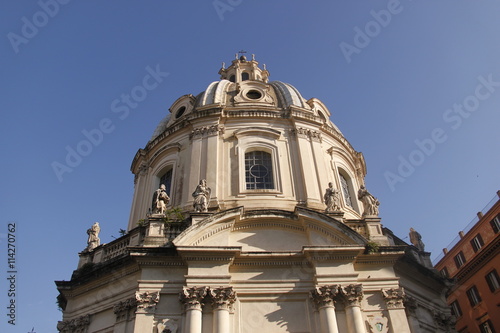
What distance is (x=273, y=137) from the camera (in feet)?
75.5

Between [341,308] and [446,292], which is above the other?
[446,292]

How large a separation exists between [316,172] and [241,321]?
9.12 m

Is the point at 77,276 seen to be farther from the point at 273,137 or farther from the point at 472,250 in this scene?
the point at 472,250

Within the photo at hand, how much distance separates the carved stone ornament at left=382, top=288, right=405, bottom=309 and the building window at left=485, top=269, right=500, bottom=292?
17.4 meters

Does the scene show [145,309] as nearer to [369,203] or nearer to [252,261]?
[252,261]

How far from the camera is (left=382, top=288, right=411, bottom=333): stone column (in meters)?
15.4

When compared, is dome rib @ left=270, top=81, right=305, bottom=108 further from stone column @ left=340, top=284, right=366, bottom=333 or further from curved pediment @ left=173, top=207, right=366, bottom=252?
stone column @ left=340, top=284, right=366, bottom=333

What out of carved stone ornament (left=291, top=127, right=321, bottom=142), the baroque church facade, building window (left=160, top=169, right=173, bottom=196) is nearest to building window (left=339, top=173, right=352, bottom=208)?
the baroque church facade

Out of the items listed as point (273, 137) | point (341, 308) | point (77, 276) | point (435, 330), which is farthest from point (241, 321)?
point (273, 137)

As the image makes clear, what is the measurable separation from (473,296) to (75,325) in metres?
27.3

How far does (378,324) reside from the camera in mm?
15500

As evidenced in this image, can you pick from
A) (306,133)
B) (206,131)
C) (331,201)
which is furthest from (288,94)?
(331,201)

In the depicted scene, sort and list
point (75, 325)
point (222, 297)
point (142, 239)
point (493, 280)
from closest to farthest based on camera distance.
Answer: point (222, 297)
point (75, 325)
point (142, 239)
point (493, 280)

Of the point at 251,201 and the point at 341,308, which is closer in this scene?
the point at 341,308
